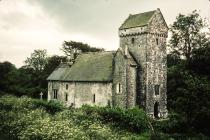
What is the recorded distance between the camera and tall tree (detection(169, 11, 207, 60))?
5427 cm

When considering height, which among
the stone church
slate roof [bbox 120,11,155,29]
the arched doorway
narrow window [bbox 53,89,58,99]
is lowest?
the arched doorway

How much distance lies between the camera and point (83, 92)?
48.0 m

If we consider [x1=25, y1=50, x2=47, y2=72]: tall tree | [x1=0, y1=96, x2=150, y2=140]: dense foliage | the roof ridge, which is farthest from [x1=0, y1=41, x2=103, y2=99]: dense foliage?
[x1=0, y1=96, x2=150, y2=140]: dense foliage

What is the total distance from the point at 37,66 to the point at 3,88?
16904mm

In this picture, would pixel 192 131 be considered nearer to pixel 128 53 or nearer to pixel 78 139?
pixel 78 139

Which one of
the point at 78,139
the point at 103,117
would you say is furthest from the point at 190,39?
the point at 78,139

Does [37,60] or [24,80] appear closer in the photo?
[24,80]

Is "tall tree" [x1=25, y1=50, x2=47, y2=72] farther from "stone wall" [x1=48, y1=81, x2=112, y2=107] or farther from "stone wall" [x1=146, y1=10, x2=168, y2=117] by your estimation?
"stone wall" [x1=146, y1=10, x2=168, y2=117]

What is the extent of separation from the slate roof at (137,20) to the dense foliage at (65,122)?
1582 centimetres

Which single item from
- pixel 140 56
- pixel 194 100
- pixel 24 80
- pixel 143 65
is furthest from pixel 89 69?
pixel 24 80

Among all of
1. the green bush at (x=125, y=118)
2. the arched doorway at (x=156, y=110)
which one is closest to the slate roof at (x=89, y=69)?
the arched doorway at (x=156, y=110)

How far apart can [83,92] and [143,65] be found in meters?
10.3

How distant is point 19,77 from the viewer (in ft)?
226

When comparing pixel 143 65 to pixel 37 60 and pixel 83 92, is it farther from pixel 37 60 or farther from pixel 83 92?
pixel 37 60
